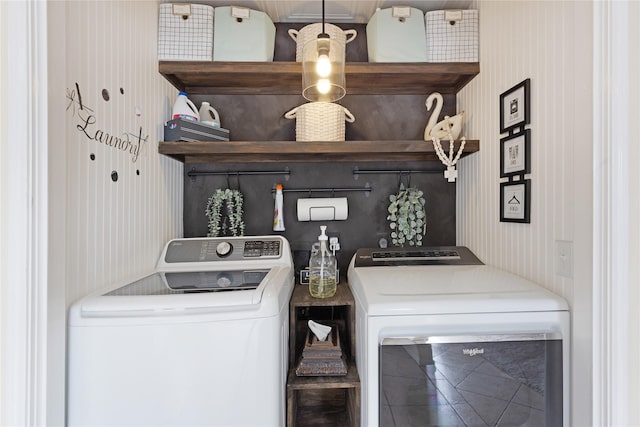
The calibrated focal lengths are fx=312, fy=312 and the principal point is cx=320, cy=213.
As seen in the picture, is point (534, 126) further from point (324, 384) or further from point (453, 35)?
point (324, 384)

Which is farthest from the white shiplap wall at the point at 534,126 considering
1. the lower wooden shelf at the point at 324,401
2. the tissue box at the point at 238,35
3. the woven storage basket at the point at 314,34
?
the tissue box at the point at 238,35

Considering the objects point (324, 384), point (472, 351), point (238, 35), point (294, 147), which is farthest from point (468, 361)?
point (238, 35)

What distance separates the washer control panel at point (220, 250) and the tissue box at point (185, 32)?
1023mm

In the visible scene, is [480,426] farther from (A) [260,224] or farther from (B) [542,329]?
(A) [260,224]

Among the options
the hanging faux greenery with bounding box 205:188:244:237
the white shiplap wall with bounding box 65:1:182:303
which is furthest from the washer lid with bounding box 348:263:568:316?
the white shiplap wall with bounding box 65:1:182:303

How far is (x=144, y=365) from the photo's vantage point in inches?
38.9

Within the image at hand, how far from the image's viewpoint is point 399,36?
1.78 m

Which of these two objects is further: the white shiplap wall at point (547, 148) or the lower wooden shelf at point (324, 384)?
the lower wooden shelf at point (324, 384)

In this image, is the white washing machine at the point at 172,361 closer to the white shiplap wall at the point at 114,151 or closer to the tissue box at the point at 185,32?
the white shiplap wall at the point at 114,151

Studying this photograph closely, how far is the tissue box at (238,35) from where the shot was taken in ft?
5.75

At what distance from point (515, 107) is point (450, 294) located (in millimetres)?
913

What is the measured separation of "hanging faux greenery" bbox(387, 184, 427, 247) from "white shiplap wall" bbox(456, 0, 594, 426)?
31cm
